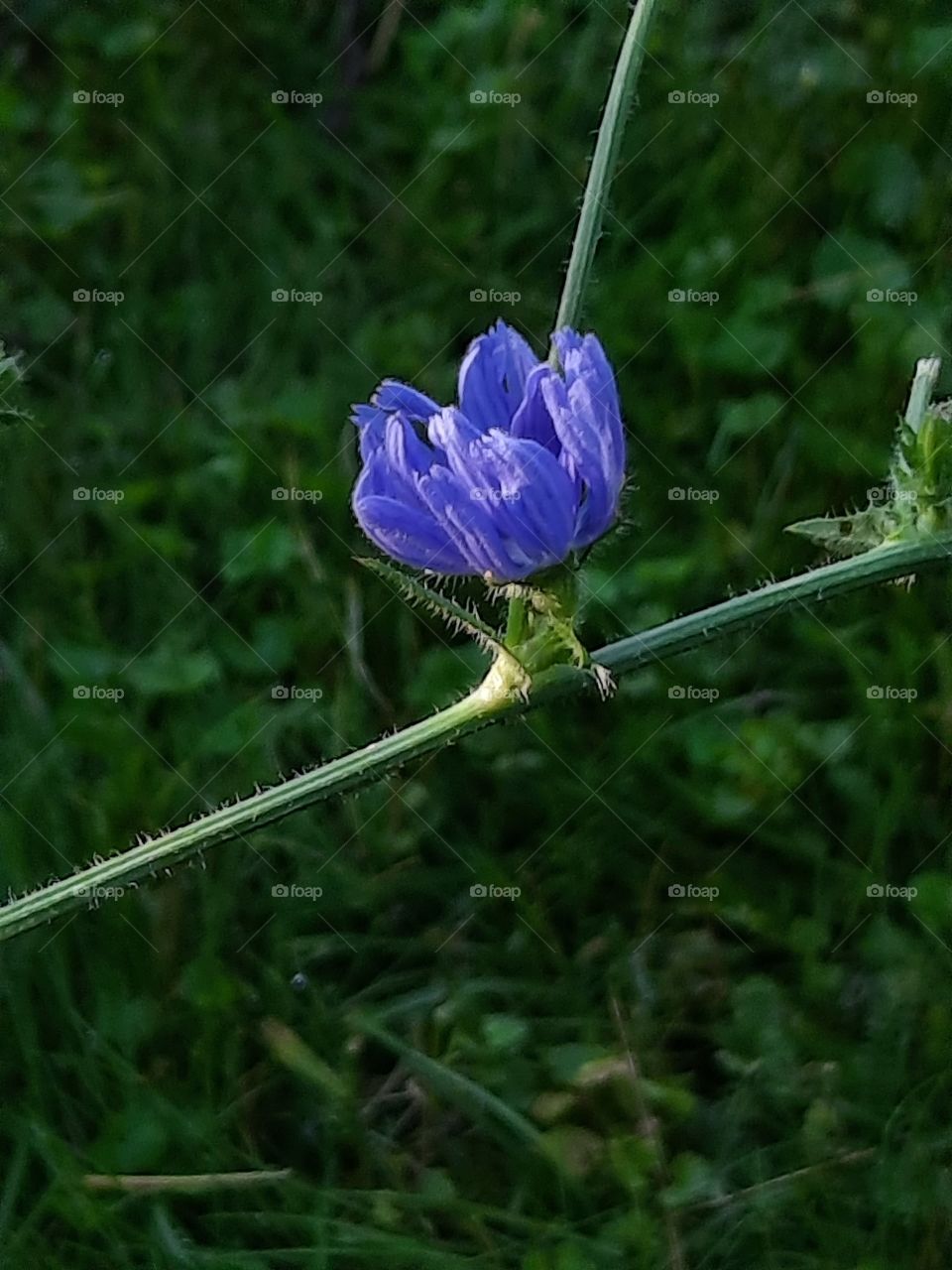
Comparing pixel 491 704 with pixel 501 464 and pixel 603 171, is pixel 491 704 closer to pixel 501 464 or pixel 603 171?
pixel 501 464

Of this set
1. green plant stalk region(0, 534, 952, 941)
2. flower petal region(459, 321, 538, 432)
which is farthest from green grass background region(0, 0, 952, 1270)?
flower petal region(459, 321, 538, 432)

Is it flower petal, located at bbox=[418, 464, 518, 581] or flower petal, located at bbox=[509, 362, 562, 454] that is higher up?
flower petal, located at bbox=[509, 362, 562, 454]

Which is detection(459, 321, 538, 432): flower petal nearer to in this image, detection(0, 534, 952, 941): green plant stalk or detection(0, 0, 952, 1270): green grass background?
detection(0, 534, 952, 941): green plant stalk

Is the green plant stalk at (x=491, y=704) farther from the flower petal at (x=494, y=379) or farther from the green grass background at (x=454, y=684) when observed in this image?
the green grass background at (x=454, y=684)

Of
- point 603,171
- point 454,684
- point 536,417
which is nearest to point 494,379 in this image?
point 536,417

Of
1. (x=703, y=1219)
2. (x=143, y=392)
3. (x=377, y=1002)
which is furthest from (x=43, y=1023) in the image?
(x=143, y=392)

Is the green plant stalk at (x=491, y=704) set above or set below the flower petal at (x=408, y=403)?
below

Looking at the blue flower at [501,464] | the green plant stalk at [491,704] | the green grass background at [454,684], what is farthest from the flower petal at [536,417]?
the green grass background at [454,684]
